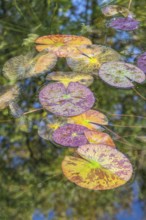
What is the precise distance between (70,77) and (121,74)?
18 centimetres

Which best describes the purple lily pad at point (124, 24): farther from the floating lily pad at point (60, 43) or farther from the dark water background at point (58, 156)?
the floating lily pad at point (60, 43)

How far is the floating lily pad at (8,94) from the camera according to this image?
4.33 feet

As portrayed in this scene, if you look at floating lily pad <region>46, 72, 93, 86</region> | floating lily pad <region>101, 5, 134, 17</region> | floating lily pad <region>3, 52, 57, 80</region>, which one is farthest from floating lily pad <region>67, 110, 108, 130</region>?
floating lily pad <region>101, 5, 134, 17</region>

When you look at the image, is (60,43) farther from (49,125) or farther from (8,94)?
(49,125)

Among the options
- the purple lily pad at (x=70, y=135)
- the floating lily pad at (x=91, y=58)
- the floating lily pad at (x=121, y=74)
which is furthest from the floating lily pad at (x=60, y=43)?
the purple lily pad at (x=70, y=135)

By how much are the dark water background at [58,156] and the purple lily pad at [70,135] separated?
3 cm

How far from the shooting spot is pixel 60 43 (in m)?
1.61

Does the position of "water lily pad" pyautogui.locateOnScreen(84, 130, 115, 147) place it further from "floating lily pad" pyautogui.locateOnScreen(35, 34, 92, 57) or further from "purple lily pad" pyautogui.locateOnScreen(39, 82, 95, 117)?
"floating lily pad" pyautogui.locateOnScreen(35, 34, 92, 57)

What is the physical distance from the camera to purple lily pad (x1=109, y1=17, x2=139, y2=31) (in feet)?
5.77

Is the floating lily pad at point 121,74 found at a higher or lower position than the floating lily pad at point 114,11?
lower

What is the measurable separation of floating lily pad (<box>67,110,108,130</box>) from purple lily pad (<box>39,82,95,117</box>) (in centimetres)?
1

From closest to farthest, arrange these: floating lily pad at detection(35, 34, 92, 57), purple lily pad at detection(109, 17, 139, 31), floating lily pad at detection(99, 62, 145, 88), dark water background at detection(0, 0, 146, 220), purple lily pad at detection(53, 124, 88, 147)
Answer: dark water background at detection(0, 0, 146, 220) → purple lily pad at detection(53, 124, 88, 147) → floating lily pad at detection(99, 62, 145, 88) → floating lily pad at detection(35, 34, 92, 57) → purple lily pad at detection(109, 17, 139, 31)

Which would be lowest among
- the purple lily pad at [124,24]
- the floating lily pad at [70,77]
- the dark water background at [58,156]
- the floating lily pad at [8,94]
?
the dark water background at [58,156]

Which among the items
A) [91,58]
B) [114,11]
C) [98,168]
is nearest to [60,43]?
[91,58]
